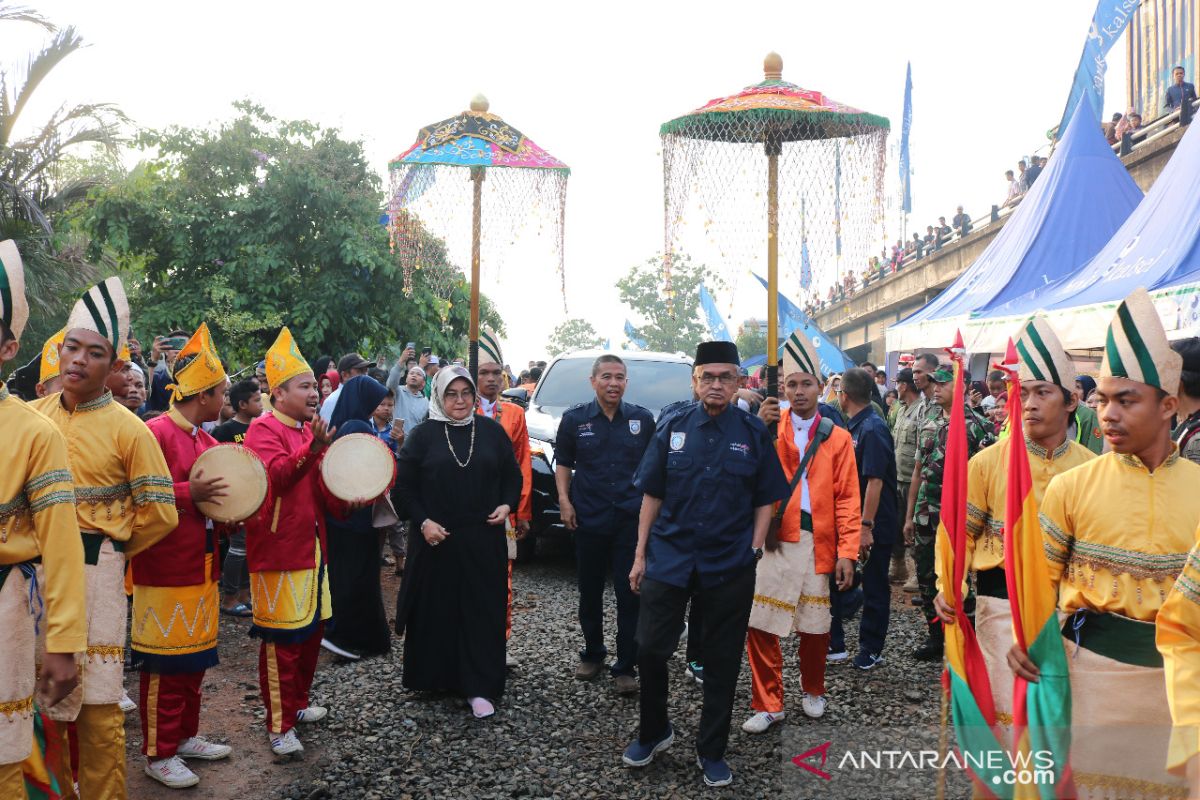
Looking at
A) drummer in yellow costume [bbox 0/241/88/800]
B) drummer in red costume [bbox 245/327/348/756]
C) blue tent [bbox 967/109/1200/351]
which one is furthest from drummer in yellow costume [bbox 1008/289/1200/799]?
blue tent [bbox 967/109/1200/351]

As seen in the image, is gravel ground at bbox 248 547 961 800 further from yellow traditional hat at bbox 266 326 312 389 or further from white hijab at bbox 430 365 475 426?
yellow traditional hat at bbox 266 326 312 389

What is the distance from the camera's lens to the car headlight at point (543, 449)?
9.20 m

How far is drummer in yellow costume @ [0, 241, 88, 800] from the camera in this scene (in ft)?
9.72

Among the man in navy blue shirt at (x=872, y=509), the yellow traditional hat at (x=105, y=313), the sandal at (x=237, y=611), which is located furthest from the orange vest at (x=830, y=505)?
the sandal at (x=237, y=611)

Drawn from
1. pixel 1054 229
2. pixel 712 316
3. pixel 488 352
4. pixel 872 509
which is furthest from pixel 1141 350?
pixel 712 316

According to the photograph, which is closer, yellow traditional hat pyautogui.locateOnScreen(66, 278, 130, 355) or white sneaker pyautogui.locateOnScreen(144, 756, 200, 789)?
yellow traditional hat pyautogui.locateOnScreen(66, 278, 130, 355)

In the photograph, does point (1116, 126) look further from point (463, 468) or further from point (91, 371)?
point (91, 371)

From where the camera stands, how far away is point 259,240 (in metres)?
15.5

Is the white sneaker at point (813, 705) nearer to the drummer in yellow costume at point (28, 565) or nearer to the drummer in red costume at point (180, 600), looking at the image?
the drummer in red costume at point (180, 600)

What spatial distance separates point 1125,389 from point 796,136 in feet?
14.1

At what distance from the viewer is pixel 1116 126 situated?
693 inches

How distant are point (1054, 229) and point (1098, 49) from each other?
3.65m

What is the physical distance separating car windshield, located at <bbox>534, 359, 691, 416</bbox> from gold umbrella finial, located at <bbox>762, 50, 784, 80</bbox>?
376 centimetres

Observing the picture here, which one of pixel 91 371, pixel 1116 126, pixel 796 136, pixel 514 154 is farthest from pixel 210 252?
pixel 1116 126
